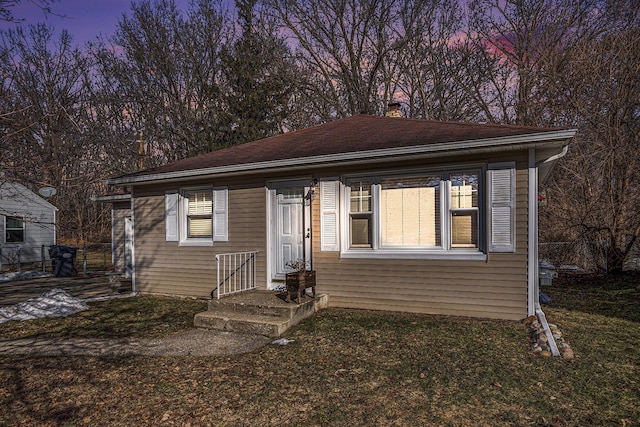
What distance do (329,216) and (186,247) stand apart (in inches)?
141

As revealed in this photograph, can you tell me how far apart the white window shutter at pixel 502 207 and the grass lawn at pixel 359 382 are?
3.87 feet

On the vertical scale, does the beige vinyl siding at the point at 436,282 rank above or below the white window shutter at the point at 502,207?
below

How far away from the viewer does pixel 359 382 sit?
3902 millimetres

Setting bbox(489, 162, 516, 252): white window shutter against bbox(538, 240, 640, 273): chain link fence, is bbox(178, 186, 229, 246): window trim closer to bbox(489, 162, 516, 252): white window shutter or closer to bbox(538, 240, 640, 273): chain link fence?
bbox(489, 162, 516, 252): white window shutter

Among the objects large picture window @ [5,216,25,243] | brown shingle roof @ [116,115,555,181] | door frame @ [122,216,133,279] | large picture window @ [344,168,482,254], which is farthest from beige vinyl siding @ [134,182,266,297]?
large picture window @ [5,216,25,243]

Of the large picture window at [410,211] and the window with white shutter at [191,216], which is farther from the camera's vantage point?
the window with white shutter at [191,216]

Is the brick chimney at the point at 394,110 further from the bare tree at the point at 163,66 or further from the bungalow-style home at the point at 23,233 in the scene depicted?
the bungalow-style home at the point at 23,233

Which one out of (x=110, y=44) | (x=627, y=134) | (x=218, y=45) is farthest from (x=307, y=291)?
(x=110, y=44)

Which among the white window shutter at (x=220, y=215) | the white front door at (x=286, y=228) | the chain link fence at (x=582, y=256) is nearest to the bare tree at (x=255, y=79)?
the white window shutter at (x=220, y=215)

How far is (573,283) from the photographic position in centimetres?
992

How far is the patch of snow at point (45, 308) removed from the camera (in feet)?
22.6

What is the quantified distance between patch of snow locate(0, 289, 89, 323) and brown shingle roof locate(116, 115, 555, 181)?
301 centimetres

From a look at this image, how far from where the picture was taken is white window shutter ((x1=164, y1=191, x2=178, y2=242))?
884 cm

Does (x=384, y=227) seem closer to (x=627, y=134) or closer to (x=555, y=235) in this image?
(x=555, y=235)
